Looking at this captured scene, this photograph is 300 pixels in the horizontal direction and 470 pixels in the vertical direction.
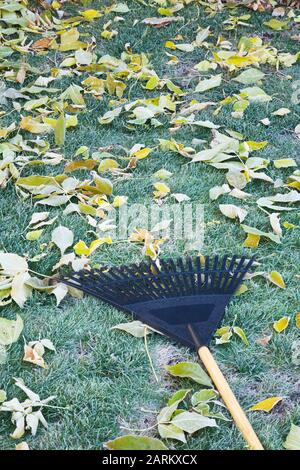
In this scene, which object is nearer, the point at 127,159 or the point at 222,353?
the point at 222,353

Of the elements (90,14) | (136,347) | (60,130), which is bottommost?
(136,347)

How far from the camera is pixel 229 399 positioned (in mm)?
1773

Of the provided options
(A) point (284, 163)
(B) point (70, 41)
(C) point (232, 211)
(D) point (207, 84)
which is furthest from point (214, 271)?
(B) point (70, 41)

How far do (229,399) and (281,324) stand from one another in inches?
14.4

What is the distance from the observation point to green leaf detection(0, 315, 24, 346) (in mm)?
1969

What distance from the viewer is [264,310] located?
2109 millimetres

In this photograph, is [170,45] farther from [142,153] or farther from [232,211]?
[232,211]

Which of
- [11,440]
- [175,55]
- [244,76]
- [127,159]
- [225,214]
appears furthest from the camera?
[175,55]

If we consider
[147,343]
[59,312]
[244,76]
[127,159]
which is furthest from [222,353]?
[244,76]

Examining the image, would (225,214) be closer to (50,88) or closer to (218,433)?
(218,433)

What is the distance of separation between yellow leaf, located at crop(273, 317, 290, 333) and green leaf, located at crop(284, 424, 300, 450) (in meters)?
0.37

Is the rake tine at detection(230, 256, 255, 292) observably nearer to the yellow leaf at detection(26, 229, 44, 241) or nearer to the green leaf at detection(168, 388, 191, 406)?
the green leaf at detection(168, 388, 191, 406)

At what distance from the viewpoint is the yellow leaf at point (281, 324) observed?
2025mm

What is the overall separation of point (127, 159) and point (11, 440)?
145 centimetres
